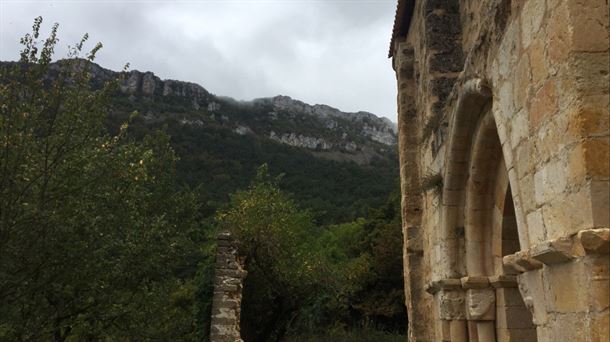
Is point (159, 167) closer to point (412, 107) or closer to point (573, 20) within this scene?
point (412, 107)

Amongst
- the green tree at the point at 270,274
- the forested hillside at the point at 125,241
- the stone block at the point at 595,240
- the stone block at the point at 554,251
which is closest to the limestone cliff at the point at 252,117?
the forested hillside at the point at 125,241

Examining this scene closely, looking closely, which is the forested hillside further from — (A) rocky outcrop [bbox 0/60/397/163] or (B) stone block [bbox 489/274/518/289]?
(A) rocky outcrop [bbox 0/60/397/163]

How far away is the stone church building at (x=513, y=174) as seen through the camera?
264 centimetres

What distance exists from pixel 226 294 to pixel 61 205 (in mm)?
4927

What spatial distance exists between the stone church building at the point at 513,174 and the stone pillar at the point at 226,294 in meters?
4.02

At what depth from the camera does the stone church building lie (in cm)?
264

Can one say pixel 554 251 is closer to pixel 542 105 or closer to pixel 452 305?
pixel 542 105

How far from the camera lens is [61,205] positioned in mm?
6641

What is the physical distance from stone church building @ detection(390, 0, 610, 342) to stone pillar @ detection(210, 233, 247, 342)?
13.2 feet

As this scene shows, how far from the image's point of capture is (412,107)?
349 inches

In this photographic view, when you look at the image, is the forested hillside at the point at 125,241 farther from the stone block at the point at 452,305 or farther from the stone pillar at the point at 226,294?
the stone block at the point at 452,305

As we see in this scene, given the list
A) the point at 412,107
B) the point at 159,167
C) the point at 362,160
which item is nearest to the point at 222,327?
the point at 159,167

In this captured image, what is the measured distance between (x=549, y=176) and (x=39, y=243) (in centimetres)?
565

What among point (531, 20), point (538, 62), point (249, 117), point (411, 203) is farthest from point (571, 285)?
point (249, 117)
